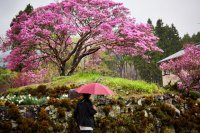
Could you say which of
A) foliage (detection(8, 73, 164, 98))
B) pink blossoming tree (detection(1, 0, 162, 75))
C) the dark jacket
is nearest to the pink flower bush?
pink blossoming tree (detection(1, 0, 162, 75))

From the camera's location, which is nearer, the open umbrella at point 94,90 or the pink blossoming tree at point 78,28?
the open umbrella at point 94,90

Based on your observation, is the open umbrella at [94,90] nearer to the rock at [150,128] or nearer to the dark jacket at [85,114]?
the dark jacket at [85,114]

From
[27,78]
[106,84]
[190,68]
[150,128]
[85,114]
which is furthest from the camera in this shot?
[27,78]

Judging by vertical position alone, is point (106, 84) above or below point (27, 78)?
below

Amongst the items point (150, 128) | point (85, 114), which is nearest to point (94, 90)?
point (85, 114)

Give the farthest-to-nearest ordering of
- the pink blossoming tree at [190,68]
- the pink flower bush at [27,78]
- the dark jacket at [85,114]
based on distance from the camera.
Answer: the pink flower bush at [27,78] → the pink blossoming tree at [190,68] → the dark jacket at [85,114]

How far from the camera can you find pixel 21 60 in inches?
757

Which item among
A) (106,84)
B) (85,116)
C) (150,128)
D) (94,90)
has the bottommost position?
(150,128)

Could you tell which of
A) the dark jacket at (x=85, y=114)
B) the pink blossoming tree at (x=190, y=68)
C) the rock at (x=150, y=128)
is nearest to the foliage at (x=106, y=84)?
the rock at (x=150, y=128)

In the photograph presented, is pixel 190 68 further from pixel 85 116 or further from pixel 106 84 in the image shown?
pixel 85 116

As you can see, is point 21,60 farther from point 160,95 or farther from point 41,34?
point 160,95

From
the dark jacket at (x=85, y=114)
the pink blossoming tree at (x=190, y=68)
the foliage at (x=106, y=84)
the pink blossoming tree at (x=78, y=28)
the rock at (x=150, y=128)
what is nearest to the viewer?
the dark jacket at (x=85, y=114)

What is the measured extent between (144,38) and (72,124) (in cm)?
949

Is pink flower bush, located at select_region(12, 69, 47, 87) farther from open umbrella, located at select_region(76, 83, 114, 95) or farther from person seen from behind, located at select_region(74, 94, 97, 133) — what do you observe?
person seen from behind, located at select_region(74, 94, 97, 133)
